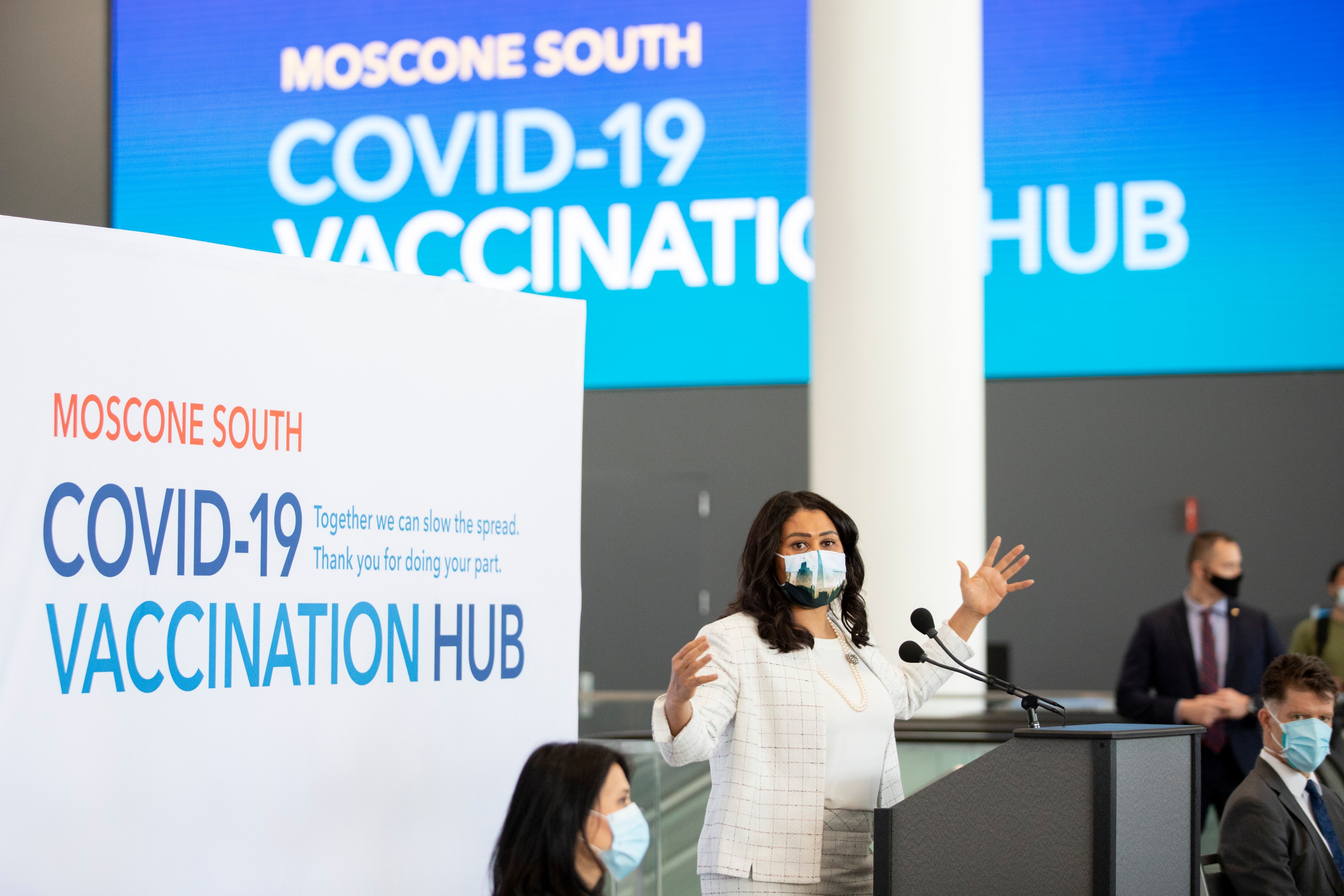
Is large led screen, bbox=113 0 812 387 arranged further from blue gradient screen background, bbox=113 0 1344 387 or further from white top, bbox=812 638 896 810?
white top, bbox=812 638 896 810

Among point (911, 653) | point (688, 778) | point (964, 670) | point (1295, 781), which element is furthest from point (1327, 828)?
point (688, 778)

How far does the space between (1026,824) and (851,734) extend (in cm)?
41

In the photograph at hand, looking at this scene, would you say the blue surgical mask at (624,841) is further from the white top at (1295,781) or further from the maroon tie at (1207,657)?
the maroon tie at (1207,657)

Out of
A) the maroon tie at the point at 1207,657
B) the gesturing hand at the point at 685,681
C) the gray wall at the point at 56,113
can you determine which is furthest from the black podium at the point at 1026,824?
the gray wall at the point at 56,113

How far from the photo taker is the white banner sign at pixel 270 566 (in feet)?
8.67

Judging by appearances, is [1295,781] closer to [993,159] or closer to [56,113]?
[993,159]

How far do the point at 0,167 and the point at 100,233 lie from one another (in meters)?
7.16

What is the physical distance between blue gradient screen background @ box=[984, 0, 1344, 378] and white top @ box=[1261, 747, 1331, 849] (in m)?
4.42

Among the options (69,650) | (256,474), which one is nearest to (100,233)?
(256,474)

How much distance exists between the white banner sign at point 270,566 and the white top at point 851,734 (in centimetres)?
91

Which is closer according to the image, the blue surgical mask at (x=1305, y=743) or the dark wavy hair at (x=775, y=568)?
the dark wavy hair at (x=775, y=568)

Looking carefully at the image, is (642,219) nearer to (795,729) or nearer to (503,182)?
(503,182)

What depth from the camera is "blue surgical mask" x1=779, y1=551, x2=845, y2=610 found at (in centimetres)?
287

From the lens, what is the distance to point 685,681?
8.57ft
